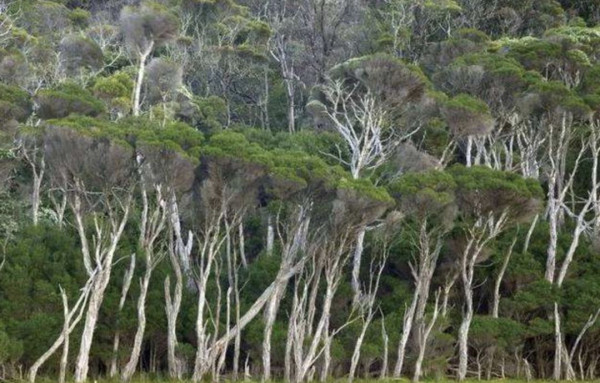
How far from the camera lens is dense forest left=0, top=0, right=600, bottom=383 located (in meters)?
20.0

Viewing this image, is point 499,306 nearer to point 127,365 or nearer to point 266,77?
point 127,365

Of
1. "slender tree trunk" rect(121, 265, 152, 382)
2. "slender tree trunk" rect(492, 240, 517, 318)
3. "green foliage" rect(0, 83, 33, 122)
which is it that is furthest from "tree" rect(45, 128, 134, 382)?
"slender tree trunk" rect(492, 240, 517, 318)

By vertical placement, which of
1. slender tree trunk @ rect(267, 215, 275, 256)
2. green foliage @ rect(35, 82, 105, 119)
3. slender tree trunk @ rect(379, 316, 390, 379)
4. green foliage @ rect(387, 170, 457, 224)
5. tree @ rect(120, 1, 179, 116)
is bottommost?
slender tree trunk @ rect(379, 316, 390, 379)

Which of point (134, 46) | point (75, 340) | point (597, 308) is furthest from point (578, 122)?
point (75, 340)

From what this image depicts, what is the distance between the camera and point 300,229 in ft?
70.9

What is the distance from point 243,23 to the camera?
126 ft

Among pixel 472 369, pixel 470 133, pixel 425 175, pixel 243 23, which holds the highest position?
pixel 243 23

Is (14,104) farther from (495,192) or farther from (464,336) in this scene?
(464,336)

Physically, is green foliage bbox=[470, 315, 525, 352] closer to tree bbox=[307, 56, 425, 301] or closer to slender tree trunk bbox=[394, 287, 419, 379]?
slender tree trunk bbox=[394, 287, 419, 379]

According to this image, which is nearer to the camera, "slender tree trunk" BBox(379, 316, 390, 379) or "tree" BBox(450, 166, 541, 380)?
Result: "slender tree trunk" BBox(379, 316, 390, 379)

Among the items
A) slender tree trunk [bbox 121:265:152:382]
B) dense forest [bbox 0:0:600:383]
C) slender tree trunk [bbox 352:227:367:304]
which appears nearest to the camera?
slender tree trunk [bbox 121:265:152:382]

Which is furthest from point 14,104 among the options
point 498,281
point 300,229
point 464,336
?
point 498,281

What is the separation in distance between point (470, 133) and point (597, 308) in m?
6.18

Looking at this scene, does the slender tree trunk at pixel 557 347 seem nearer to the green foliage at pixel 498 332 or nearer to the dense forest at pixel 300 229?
the dense forest at pixel 300 229
